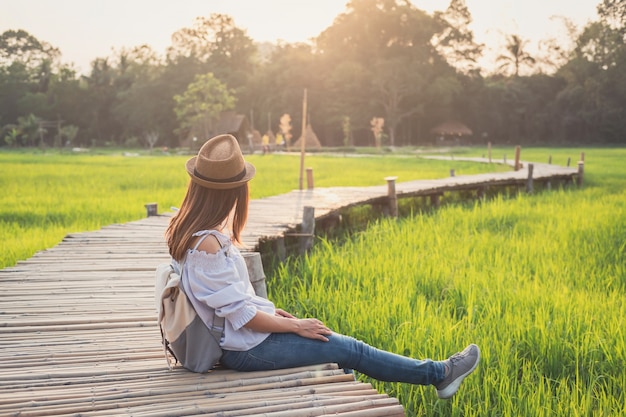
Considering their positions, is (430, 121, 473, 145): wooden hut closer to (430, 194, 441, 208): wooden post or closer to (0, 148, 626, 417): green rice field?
(430, 194, 441, 208): wooden post

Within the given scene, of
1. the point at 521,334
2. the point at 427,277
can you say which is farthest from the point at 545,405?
the point at 427,277

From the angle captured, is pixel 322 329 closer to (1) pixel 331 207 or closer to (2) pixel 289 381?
(2) pixel 289 381

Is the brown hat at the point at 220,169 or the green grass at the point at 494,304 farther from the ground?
the brown hat at the point at 220,169

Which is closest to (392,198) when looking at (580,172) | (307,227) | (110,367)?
(307,227)

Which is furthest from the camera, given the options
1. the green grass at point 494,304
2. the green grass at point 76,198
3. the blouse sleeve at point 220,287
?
the green grass at point 76,198

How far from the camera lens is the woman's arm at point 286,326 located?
240cm

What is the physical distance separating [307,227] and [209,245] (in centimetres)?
375

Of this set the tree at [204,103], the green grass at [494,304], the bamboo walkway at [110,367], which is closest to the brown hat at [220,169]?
the bamboo walkway at [110,367]

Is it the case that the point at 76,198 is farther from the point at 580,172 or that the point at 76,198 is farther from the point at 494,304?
the point at 580,172

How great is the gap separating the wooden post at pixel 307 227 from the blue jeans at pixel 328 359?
11.7ft

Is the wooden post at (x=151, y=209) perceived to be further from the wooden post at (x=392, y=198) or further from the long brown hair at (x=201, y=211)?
the long brown hair at (x=201, y=211)

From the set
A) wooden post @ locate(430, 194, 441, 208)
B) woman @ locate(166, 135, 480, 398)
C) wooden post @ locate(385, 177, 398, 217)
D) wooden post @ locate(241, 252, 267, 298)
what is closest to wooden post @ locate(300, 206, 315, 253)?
wooden post @ locate(241, 252, 267, 298)

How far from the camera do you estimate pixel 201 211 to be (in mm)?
2449

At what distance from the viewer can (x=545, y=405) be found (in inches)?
112
